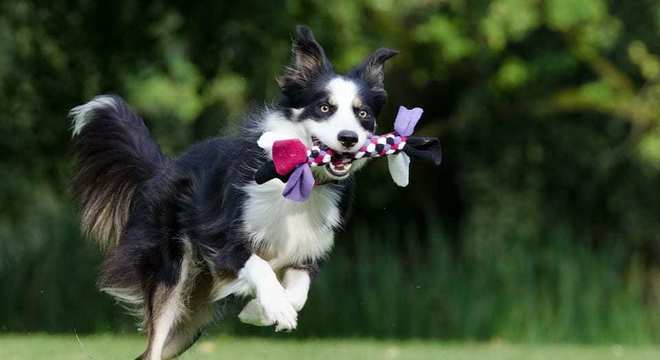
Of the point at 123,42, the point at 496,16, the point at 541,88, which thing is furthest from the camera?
the point at 541,88

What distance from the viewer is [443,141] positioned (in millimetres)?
17438

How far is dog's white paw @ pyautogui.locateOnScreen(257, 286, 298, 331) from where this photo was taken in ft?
20.1

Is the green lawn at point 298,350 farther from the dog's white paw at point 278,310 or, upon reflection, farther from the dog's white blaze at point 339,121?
the dog's white blaze at point 339,121

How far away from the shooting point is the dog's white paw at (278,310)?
6.13 m

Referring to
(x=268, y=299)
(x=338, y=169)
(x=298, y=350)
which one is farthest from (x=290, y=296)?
(x=298, y=350)

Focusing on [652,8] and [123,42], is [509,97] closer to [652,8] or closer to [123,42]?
[652,8]

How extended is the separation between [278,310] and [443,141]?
37.7 ft

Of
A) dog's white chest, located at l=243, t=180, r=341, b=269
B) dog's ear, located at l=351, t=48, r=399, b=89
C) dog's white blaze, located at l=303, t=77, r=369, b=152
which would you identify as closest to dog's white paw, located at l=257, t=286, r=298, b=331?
dog's white chest, located at l=243, t=180, r=341, b=269

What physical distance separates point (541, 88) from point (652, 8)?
2.47 metres

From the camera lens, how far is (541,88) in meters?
16.5

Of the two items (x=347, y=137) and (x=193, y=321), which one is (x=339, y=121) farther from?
(x=193, y=321)

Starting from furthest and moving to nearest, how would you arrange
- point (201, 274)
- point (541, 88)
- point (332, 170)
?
point (541, 88), point (201, 274), point (332, 170)

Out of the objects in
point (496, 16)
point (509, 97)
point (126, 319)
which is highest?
point (496, 16)

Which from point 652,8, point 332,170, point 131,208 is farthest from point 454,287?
point 332,170
